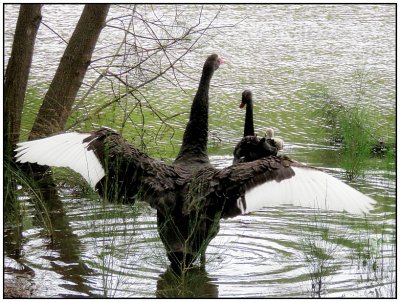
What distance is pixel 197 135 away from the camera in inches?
263

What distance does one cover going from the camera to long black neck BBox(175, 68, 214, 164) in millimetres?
6578

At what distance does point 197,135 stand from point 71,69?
186 cm

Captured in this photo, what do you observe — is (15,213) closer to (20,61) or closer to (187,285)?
(187,285)

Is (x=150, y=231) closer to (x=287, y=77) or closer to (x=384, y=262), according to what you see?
(x=384, y=262)

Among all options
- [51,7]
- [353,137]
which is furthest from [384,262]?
[51,7]

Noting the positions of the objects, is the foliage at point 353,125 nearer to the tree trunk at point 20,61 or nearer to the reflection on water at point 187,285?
the reflection on water at point 187,285

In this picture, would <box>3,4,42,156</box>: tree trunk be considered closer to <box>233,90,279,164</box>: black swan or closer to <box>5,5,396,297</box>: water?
<box>5,5,396,297</box>: water

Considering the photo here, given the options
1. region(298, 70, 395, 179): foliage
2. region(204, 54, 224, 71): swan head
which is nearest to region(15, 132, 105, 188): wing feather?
region(204, 54, 224, 71): swan head

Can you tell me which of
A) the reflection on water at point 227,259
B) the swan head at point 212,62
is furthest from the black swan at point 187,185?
the swan head at point 212,62

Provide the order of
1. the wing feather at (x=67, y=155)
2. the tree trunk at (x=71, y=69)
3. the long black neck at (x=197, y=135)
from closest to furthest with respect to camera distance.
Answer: the wing feather at (x=67, y=155) < the long black neck at (x=197, y=135) < the tree trunk at (x=71, y=69)

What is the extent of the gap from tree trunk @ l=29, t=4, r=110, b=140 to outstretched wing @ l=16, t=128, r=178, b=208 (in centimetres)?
181

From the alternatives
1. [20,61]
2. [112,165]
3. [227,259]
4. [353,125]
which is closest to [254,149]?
[227,259]

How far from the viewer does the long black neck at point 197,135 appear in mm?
6578

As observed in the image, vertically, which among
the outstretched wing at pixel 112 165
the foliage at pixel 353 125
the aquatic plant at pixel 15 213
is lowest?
the aquatic plant at pixel 15 213
